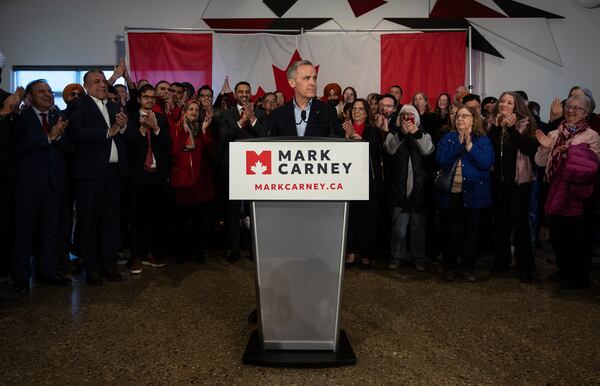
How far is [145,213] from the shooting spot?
445 cm

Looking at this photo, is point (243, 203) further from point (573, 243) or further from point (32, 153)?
point (573, 243)

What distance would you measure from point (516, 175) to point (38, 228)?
3985 millimetres

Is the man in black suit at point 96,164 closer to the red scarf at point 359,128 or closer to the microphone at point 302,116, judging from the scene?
the microphone at point 302,116

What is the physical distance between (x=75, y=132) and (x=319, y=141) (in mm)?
2444

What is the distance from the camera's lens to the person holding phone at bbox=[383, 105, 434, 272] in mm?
4402

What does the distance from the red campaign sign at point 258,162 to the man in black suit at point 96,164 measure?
2.05m

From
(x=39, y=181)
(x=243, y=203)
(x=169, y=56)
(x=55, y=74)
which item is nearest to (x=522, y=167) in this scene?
(x=243, y=203)

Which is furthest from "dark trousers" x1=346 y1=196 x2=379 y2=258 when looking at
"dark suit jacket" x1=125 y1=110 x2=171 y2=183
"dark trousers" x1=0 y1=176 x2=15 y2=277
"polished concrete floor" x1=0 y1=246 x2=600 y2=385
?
"dark trousers" x1=0 y1=176 x2=15 y2=277

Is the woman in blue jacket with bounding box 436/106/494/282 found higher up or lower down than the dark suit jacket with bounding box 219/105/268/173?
lower down

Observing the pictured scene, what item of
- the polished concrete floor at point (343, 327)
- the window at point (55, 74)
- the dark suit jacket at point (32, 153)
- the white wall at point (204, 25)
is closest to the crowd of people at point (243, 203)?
the dark suit jacket at point (32, 153)

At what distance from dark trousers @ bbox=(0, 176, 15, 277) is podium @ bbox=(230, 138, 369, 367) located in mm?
2512

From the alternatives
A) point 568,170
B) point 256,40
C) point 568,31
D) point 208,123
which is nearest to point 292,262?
point 568,170

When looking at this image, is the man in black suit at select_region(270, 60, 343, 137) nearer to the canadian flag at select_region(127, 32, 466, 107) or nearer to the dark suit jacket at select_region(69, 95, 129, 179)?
the dark suit jacket at select_region(69, 95, 129, 179)

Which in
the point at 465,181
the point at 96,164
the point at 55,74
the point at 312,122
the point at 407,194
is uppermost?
the point at 55,74
